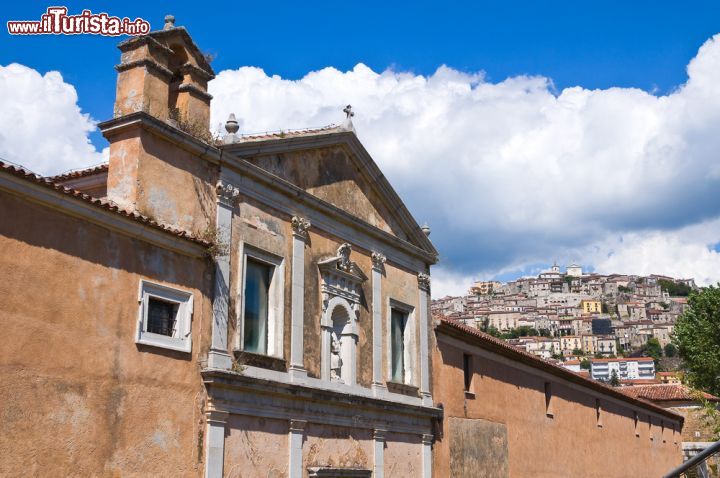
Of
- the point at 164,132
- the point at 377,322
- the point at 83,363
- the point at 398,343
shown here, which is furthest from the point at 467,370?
the point at 83,363

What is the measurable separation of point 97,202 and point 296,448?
6.25 m

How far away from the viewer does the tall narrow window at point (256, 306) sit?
14.9m

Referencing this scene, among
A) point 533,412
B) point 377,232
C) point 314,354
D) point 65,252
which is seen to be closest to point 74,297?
point 65,252

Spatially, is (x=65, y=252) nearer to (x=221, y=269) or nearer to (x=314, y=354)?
(x=221, y=269)

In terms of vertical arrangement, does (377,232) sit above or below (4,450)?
above

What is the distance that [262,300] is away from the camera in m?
15.4

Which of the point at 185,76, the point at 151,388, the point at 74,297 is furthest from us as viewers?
the point at 185,76

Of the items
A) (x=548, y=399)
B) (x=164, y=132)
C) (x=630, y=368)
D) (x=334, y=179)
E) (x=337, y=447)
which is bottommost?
(x=337, y=447)

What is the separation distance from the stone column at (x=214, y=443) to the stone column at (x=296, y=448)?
1.98 meters

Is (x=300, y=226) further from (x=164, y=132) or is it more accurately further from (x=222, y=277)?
(x=164, y=132)

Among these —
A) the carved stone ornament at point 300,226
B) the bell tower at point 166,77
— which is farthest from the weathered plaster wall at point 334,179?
the bell tower at point 166,77

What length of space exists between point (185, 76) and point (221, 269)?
11.5 ft

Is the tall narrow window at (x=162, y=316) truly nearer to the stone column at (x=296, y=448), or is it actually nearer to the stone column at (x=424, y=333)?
the stone column at (x=296, y=448)

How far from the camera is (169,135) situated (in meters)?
13.4
